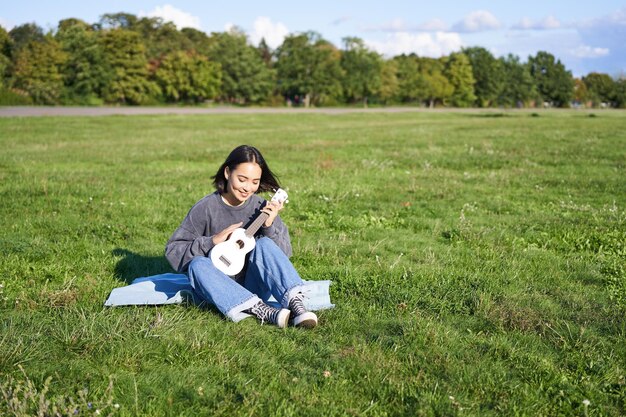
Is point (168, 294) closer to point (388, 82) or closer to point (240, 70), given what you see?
point (240, 70)

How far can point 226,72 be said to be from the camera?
76000 mm

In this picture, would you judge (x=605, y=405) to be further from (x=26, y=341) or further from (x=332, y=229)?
(x=332, y=229)

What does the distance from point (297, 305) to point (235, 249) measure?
0.75 metres

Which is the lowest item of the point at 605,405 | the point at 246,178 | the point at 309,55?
the point at 605,405

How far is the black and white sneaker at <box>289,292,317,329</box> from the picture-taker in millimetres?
4805

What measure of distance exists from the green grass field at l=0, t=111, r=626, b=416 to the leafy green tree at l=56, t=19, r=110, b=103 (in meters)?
53.9

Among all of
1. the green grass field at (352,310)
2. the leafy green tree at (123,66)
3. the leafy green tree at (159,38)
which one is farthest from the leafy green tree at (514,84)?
the green grass field at (352,310)

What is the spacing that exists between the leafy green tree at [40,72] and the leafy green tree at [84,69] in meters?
1.12

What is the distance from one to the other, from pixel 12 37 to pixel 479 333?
86.1 metres

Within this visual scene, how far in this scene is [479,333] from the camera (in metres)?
4.75

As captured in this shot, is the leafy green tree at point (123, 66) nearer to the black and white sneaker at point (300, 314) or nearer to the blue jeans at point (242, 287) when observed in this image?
the blue jeans at point (242, 287)

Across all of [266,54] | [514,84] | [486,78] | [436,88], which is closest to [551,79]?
[514,84]

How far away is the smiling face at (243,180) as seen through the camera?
5.46m

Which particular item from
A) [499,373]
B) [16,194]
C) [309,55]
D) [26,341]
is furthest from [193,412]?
[309,55]
